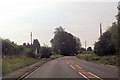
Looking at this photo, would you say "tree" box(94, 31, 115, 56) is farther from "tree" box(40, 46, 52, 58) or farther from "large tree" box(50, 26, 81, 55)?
"large tree" box(50, 26, 81, 55)

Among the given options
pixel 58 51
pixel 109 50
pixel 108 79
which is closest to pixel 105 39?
pixel 109 50

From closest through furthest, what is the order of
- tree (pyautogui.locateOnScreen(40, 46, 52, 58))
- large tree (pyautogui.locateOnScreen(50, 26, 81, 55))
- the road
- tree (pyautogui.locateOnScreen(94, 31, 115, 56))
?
the road
tree (pyautogui.locateOnScreen(94, 31, 115, 56))
tree (pyautogui.locateOnScreen(40, 46, 52, 58))
large tree (pyautogui.locateOnScreen(50, 26, 81, 55))

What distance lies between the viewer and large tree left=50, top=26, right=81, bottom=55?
12031cm

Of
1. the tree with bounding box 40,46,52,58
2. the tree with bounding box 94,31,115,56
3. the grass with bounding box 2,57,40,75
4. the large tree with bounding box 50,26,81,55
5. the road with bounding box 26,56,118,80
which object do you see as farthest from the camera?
the large tree with bounding box 50,26,81,55

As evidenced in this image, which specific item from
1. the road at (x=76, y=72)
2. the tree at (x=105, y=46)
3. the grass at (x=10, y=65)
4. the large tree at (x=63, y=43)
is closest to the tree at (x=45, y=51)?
the tree at (x=105, y=46)

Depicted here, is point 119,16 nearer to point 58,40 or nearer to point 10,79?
point 10,79

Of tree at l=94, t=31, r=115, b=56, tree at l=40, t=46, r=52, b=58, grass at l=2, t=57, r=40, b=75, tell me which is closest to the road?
grass at l=2, t=57, r=40, b=75

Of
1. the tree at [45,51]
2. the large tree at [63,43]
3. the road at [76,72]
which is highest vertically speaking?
the large tree at [63,43]

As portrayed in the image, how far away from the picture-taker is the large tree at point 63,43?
120312mm

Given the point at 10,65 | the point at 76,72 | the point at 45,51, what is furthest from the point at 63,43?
the point at 76,72

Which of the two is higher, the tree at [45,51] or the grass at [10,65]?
the tree at [45,51]

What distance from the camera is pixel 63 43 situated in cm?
12362

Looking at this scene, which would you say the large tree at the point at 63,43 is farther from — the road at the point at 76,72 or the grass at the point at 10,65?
the road at the point at 76,72

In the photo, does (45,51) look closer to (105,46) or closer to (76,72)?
(105,46)
